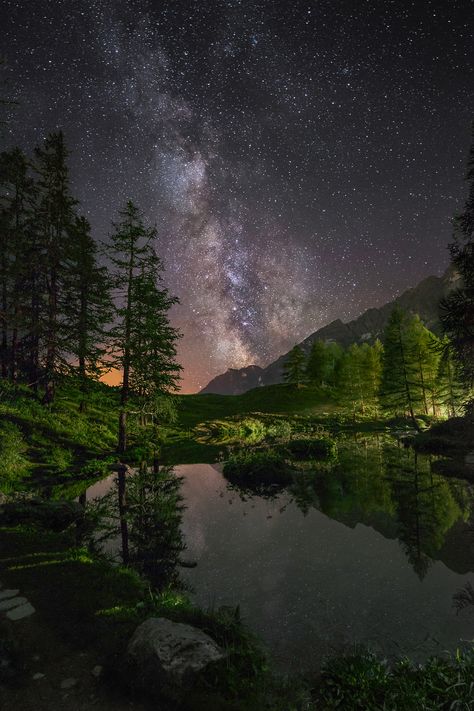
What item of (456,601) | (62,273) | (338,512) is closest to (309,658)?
(456,601)

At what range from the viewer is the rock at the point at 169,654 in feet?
16.0

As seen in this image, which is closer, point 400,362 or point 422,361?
point 400,362

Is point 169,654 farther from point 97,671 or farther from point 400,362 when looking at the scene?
point 400,362

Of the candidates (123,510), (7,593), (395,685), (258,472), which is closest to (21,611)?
(7,593)

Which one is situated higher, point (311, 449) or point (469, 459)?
point (311, 449)

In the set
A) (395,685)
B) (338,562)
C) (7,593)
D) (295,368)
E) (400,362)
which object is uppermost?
(295,368)

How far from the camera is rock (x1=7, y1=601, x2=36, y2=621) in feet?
21.9

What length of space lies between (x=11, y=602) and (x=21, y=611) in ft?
1.51

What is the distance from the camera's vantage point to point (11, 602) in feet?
23.4

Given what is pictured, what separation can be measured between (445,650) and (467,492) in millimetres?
12176

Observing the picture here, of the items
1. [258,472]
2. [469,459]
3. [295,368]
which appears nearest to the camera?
[258,472]

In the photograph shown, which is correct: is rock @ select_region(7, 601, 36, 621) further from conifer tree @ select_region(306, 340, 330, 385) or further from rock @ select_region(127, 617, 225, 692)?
conifer tree @ select_region(306, 340, 330, 385)

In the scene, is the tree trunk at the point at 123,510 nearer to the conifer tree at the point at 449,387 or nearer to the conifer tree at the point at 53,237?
the conifer tree at the point at 53,237

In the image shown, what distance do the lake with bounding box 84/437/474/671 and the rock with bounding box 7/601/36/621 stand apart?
3.39 meters
